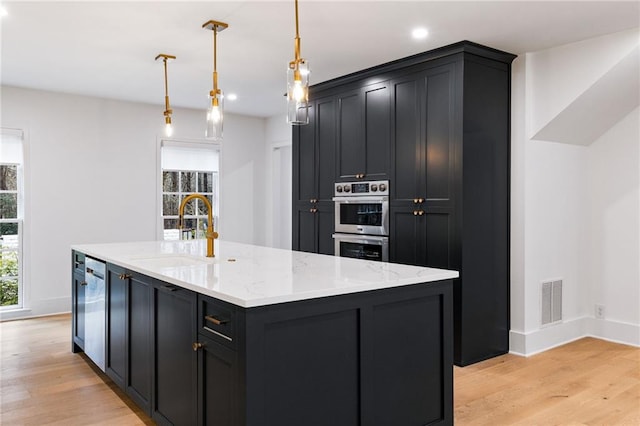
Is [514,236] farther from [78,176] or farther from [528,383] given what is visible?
[78,176]

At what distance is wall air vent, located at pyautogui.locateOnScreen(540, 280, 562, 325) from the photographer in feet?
14.1

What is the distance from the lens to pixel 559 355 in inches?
163

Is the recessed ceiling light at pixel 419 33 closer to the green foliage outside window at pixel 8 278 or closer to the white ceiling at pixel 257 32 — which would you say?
the white ceiling at pixel 257 32

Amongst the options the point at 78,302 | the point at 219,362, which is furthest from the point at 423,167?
the point at 78,302

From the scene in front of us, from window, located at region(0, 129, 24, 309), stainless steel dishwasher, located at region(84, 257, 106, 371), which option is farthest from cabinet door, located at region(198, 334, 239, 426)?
window, located at region(0, 129, 24, 309)

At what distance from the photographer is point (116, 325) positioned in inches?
126

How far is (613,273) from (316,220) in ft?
8.89

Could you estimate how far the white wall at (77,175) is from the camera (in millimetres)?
5461

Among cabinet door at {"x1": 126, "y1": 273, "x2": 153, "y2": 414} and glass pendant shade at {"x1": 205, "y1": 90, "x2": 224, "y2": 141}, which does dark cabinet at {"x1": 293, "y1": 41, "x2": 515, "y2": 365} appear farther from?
cabinet door at {"x1": 126, "y1": 273, "x2": 153, "y2": 414}

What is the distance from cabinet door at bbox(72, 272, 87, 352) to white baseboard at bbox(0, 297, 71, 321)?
1671 millimetres

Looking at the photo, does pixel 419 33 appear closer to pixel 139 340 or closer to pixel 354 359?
→ pixel 354 359

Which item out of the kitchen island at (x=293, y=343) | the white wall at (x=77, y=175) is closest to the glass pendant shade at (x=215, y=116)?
the kitchen island at (x=293, y=343)

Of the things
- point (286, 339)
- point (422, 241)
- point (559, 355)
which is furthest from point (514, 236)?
point (286, 339)

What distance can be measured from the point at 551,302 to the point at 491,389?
1319 mm
